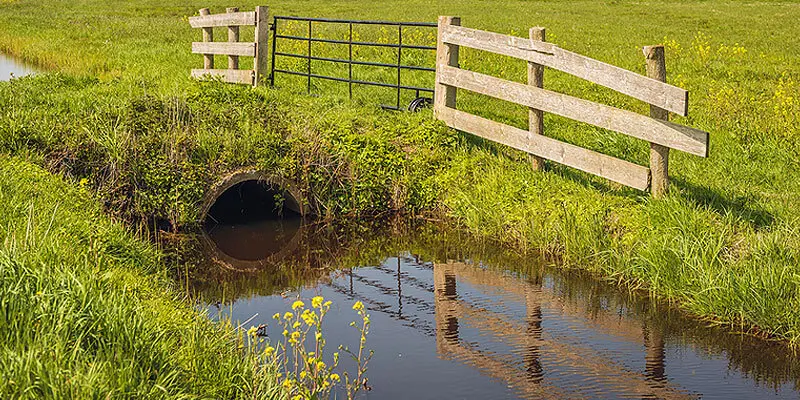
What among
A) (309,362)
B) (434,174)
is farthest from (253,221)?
(309,362)

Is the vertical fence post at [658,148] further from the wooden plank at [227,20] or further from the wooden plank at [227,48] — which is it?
the wooden plank at [227,48]

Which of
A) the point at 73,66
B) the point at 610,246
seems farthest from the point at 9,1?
the point at 610,246

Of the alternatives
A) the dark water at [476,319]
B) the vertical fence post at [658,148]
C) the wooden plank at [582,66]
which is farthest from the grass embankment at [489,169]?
the wooden plank at [582,66]

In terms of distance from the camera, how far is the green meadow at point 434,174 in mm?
8055

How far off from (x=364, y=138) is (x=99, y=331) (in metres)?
7.03

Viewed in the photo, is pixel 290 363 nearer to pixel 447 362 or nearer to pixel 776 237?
pixel 447 362

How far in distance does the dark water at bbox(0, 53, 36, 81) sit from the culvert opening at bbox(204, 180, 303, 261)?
1160 cm

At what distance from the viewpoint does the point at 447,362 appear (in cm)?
738

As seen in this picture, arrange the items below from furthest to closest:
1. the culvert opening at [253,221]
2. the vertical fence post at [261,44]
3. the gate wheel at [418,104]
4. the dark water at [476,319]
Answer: the vertical fence post at [261,44]
the gate wheel at [418,104]
the culvert opening at [253,221]
the dark water at [476,319]

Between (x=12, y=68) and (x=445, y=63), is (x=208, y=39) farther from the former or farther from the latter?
(x=12, y=68)

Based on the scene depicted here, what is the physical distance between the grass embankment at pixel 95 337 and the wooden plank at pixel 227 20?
9.18 meters

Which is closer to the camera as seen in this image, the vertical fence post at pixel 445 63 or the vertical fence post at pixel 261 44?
the vertical fence post at pixel 445 63

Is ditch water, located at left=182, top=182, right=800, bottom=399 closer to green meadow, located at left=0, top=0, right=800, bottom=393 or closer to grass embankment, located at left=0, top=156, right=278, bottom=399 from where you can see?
green meadow, located at left=0, top=0, right=800, bottom=393

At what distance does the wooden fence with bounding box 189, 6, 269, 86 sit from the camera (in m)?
16.2
